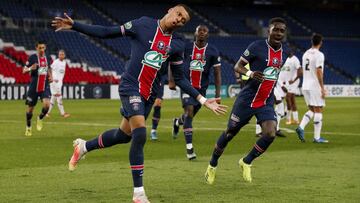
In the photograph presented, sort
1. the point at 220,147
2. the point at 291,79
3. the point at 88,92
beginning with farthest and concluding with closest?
the point at 88,92 → the point at 291,79 → the point at 220,147

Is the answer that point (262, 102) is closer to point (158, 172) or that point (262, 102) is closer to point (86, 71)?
point (158, 172)

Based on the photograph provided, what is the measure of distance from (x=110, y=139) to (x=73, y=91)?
36262 millimetres

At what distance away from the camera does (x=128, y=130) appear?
32.2ft

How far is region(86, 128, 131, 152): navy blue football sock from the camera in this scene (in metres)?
9.92

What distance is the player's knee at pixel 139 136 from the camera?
9.03 metres

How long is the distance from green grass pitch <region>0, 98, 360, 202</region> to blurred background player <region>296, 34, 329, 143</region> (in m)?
0.40

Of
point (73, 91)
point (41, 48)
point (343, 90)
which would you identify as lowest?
point (343, 90)

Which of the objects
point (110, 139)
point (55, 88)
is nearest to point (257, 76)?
point (110, 139)

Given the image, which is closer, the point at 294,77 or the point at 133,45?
the point at 133,45

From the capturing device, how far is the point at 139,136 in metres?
9.05

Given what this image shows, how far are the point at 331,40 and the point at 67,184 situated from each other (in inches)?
2401

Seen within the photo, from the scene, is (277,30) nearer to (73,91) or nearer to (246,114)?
(246,114)

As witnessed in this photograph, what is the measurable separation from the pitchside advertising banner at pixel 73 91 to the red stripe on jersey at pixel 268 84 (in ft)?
110

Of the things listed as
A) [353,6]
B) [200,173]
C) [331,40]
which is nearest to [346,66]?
[331,40]
